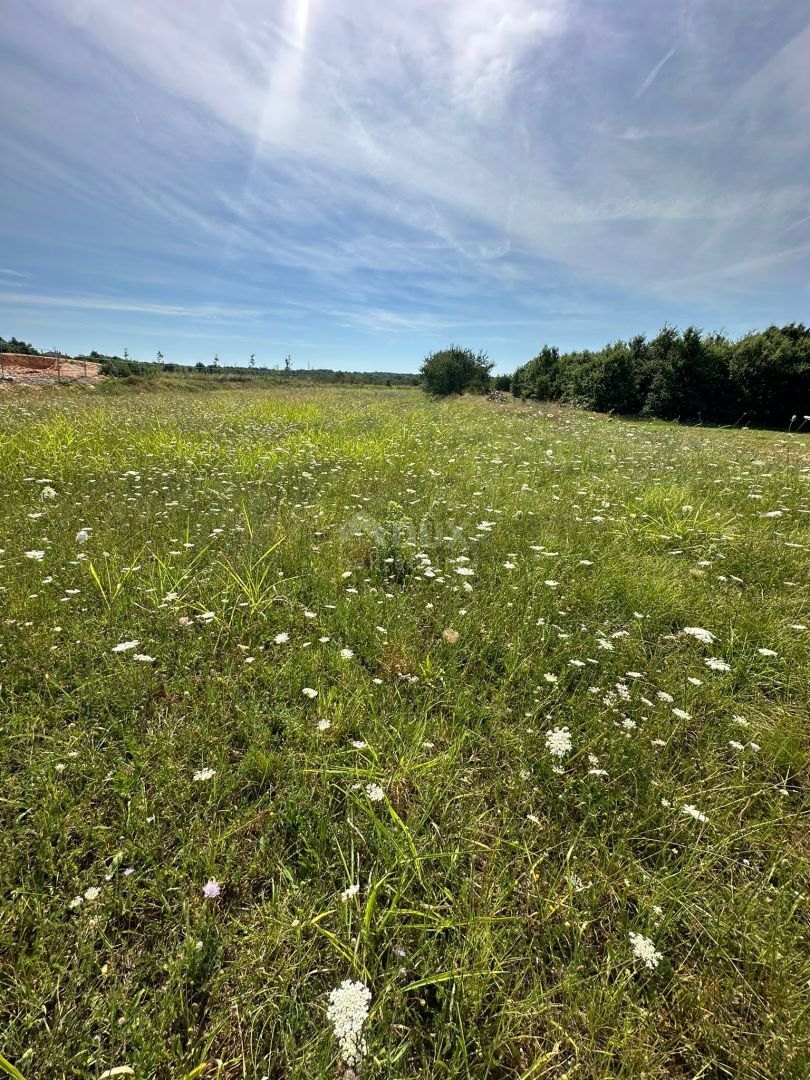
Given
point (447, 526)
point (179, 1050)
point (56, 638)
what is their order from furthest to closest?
point (447, 526), point (56, 638), point (179, 1050)

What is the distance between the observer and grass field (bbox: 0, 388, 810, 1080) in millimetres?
1233

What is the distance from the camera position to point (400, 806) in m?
1.86

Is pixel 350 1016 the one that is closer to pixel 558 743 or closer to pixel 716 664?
pixel 558 743

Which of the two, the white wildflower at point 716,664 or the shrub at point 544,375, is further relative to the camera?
the shrub at point 544,375

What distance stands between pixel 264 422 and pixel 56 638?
952 centimetres

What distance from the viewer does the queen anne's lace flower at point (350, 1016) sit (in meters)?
1.14

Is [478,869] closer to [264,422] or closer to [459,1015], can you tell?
[459,1015]

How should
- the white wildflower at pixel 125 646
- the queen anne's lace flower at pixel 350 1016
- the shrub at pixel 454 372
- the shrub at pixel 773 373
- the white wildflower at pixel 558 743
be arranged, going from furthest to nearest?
the shrub at pixel 454 372
the shrub at pixel 773 373
the white wildflower at pixel 125 646
the white wildflower at pixel 558 743
the queen anne's lace flower at pixel 350 1016

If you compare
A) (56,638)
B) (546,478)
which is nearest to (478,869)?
(56,638)

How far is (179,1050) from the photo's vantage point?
116 centimetres

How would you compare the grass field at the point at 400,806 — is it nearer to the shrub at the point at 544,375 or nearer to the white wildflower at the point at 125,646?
the white wildflower at the point at 125,646

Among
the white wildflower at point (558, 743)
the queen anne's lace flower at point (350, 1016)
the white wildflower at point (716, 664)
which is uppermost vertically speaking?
the white wildflower at point (716, 664)

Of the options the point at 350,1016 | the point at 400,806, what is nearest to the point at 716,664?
the point at 400,806

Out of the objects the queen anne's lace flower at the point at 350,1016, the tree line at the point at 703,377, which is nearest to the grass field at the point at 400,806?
the queen anne's lace flower at the point at 350,1016
